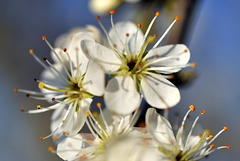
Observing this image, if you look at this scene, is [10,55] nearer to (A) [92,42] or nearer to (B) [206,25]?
(B) [206,25]

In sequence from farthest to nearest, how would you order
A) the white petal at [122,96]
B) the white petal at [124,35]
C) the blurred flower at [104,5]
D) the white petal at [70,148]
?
the blurred flower at [104,5] → the white petal at [124,35] → the white petal at [70,148] → the white petal at [122,96]

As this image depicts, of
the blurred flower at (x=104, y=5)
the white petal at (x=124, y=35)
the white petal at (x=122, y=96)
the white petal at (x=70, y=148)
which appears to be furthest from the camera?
the blurred flower at (x=104, y=5)

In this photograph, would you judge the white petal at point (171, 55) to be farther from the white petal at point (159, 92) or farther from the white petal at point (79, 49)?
the white petal at point (79, 49)

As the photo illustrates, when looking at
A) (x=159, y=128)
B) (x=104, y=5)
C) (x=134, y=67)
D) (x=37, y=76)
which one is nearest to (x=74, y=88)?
(x=134, y=67)

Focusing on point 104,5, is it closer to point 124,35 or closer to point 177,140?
point 124,35

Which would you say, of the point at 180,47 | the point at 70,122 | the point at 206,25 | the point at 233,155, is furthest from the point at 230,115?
the point at 70,122

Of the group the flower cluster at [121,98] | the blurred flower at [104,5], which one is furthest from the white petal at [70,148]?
the blurred flower at [104,5]

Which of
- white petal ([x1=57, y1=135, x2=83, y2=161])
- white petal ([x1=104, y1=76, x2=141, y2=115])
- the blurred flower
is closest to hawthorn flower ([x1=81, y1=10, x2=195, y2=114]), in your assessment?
white petal ([x1=104, y1=76, x2=141, y2=115])
